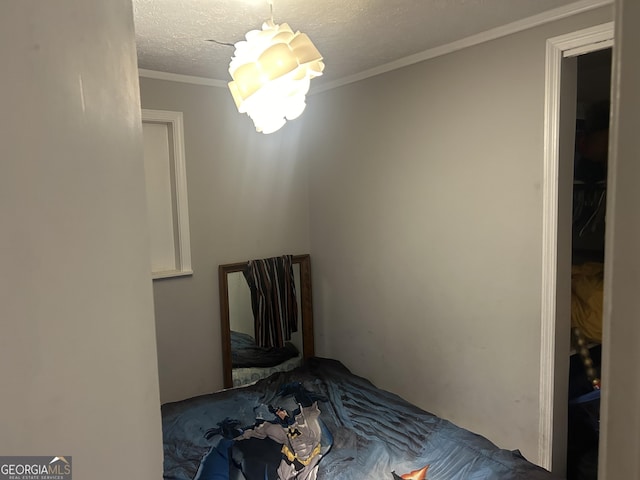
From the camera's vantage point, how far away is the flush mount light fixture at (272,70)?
4.81ft

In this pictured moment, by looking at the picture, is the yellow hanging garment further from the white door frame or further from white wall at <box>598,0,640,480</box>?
white wall at <box>598,0,640,480</box>

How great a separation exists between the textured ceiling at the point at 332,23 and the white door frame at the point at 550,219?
0.60 ft

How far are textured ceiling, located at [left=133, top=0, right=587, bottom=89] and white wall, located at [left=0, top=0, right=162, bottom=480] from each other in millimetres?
1499

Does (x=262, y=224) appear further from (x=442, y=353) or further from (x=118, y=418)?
(x=118, y=418)

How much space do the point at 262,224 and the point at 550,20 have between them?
2.09 metres

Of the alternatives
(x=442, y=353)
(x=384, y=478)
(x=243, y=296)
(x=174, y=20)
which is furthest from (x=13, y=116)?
(x=243, y=296)

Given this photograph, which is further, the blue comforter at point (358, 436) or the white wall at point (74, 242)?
the blue comforter at point (358, 436)

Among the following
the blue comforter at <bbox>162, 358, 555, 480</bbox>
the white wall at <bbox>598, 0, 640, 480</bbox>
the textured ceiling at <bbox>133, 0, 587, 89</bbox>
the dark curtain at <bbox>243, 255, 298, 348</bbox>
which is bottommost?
the blue comforter at <bbox>162, 358, 555, 480</bbox>

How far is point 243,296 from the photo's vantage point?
315cm

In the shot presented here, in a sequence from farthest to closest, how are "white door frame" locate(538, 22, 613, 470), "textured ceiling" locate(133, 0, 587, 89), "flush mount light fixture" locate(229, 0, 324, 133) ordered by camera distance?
"white door frame" locate(538, 22, 613, 470) < "textured ceiling" locate(133, 0, 587, 89) < "flush mount light fixture" locate(229, 0, 324, 133)

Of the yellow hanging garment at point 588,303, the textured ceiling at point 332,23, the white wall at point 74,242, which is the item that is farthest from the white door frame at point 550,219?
the white wall at point 74,242

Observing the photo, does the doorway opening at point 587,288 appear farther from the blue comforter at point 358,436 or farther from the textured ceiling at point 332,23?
the textured ceiling at point 332,23

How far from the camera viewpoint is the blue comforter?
207 centimetres

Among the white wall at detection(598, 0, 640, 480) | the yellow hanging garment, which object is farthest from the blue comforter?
the white wall at detection(598, 0, 640, 480)
